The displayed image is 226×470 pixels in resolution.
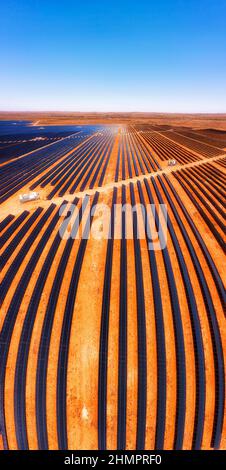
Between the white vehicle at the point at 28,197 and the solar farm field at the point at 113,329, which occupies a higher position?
the white vehicle at the point at 28,197

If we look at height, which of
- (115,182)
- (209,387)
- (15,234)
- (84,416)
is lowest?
(84,416)

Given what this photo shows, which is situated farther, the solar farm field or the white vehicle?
the white vehicle

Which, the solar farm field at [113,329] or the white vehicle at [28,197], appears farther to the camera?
the white vehicle at [28,197]

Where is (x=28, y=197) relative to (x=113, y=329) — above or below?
above

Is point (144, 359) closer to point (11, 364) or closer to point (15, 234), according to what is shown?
point (11, 364)

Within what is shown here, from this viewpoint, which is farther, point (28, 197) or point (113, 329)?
point (28, 197)

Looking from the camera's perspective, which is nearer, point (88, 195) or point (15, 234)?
point (15, 234)

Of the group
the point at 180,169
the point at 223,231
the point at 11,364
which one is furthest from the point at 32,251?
the point at 180,169

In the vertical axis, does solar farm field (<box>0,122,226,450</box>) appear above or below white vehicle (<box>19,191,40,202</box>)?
below
